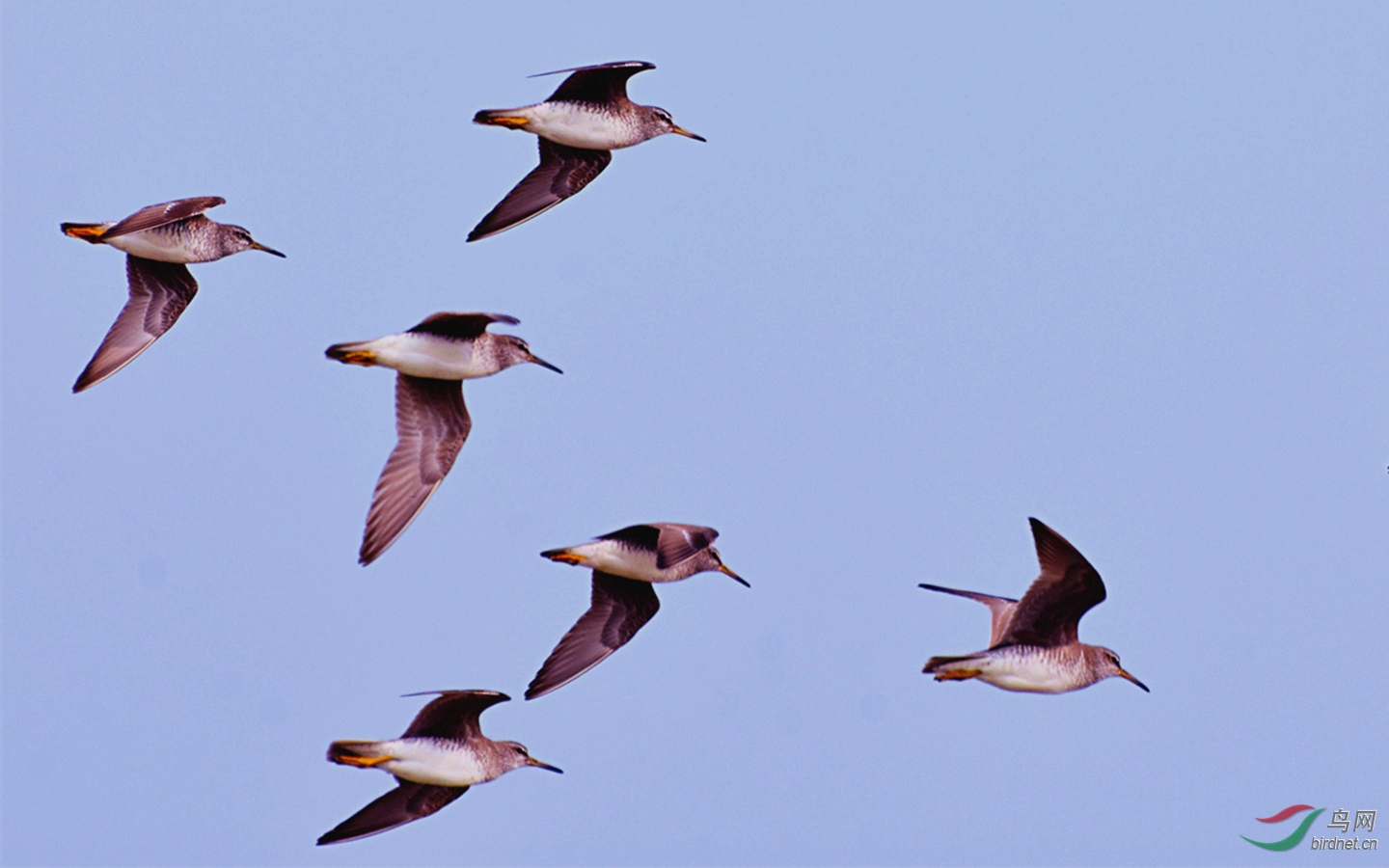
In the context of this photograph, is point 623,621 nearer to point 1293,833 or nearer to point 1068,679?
point 1068,679

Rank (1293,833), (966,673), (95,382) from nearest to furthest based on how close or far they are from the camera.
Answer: (966,673), (95,382), (1293,833)

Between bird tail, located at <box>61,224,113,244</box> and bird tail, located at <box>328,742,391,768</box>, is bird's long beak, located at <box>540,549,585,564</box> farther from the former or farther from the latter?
bird tail, located at <box>61,224,113,244</box>

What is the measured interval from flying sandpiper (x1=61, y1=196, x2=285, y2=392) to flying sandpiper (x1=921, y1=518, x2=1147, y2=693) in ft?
24.3

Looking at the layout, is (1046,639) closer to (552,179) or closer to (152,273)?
(552,179)

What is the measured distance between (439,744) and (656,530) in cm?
251

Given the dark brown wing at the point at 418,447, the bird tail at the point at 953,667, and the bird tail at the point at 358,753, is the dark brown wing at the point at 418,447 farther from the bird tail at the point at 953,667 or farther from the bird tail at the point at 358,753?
the bird tail at the point at 953,667

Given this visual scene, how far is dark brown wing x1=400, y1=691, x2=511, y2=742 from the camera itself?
15.9 m

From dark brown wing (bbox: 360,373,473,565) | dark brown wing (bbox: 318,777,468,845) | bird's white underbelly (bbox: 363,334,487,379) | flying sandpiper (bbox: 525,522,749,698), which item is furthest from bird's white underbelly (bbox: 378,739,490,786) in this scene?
bird's white underbelly (bbox: 363,334,487,379)

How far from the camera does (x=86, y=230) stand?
17594mm

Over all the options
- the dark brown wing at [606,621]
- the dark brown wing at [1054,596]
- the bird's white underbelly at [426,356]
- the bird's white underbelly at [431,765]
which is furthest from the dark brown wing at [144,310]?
the dark brown wing at [1054,596]

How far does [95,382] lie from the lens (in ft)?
58.6

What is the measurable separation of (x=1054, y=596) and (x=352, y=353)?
582 cm

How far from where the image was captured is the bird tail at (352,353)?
54.8 ft

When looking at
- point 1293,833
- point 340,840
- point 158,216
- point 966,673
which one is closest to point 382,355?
point 158,216
